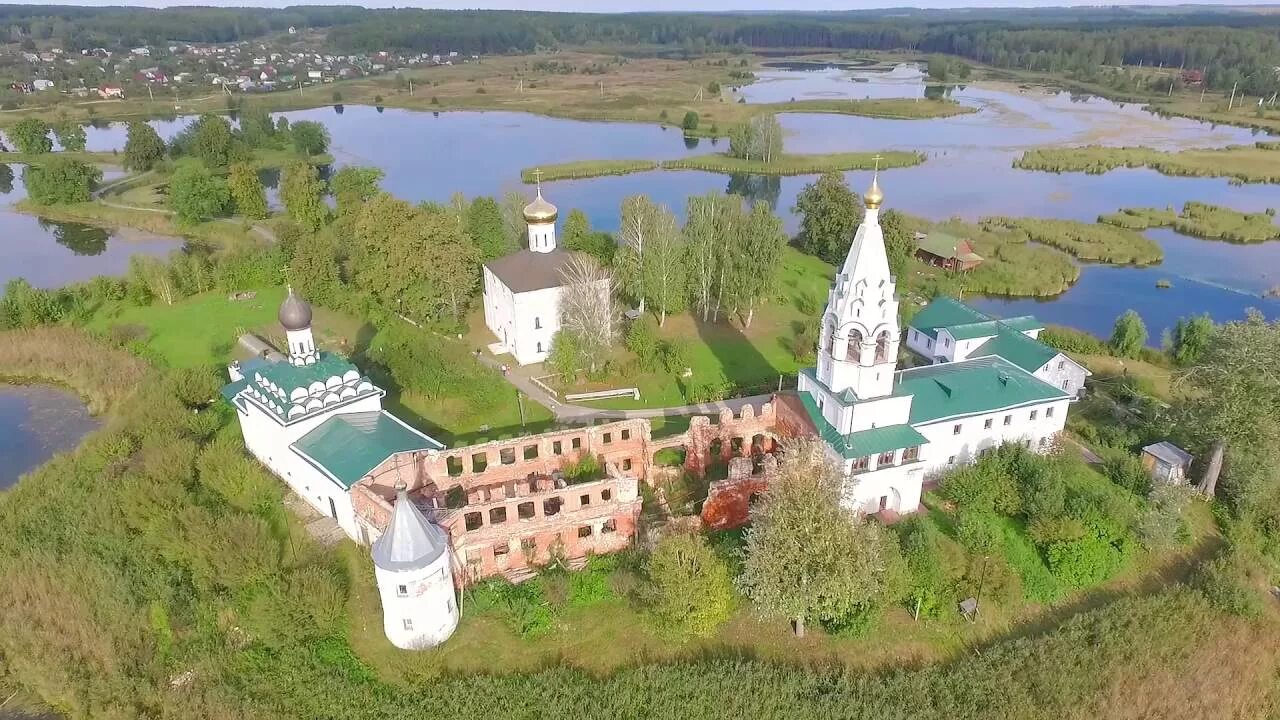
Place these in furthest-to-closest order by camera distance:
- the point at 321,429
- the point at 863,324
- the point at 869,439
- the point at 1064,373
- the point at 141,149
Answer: the point at 141,149 < the point at 1064,373 < the point at 321,429 < the point at 869,439 < the point at 863,324

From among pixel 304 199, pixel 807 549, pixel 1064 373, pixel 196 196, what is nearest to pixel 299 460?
pixel 807 549

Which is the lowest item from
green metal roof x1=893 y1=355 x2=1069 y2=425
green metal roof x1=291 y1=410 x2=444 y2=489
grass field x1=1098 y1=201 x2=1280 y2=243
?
grass field x1=1098 y1=201 x2=1280 y2=243

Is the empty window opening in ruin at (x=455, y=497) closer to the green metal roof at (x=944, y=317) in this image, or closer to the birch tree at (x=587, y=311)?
the birch tree at (x=587, y=311)

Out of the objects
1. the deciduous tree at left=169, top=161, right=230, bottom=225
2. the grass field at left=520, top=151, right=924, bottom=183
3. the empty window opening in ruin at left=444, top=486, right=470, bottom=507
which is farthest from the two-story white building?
the deciduous tree at left=169, top=161, right=230, bottom=225

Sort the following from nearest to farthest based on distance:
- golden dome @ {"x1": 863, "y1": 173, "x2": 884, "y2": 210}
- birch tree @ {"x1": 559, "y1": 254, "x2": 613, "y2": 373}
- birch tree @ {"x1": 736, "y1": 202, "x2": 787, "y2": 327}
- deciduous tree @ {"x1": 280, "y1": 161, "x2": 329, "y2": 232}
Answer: golden dome @ {"x1": 863, "y1": 173, "x2": 884, "y2": 210} < birch tree @ {"x1": 559, "y1": 254, "x2": 613, "y2": 373} < birch tree @ {"x1": 736, "y1": 202, "x2": 787, "y2": 327} < deciduous tree @ {"x1": 280, "y1": 161, "x2": 329, "y2": 232}

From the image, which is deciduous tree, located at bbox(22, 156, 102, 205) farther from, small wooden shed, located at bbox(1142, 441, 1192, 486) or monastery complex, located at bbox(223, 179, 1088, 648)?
small wooden shed, located at bbox(1142, 441, 1192, 486)

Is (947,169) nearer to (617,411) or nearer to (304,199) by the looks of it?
(304,199)
